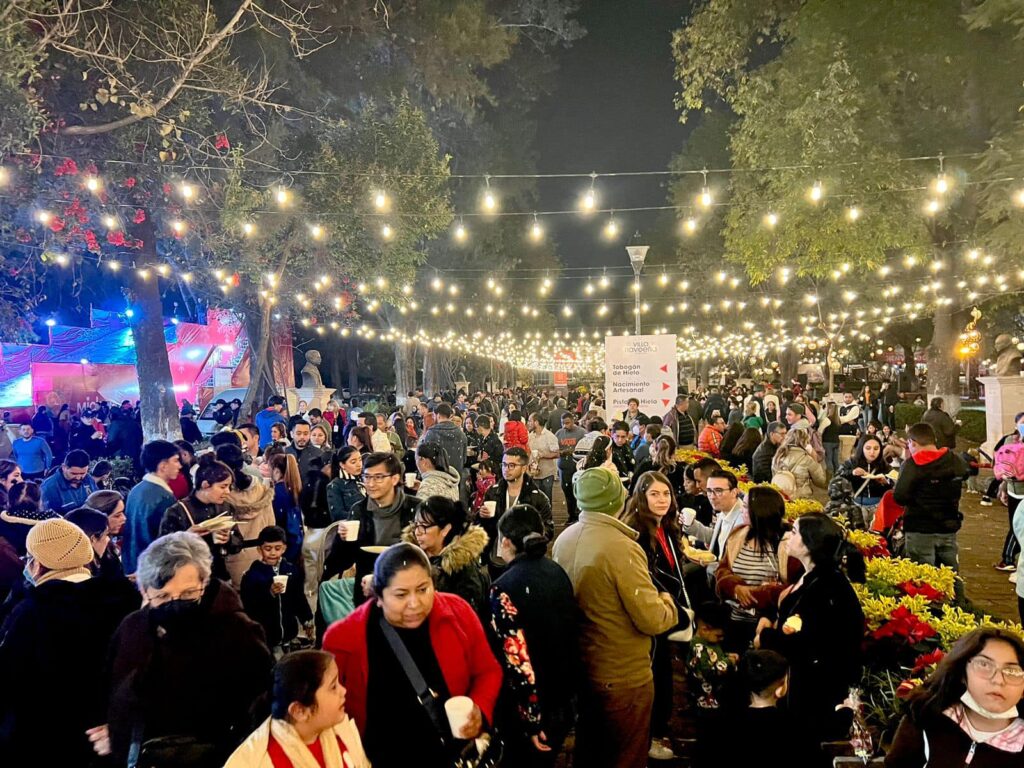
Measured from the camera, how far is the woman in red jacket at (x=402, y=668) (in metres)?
2.45

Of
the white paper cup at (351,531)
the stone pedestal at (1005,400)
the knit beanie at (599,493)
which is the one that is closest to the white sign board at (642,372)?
the stone pedestal at (1005,400)

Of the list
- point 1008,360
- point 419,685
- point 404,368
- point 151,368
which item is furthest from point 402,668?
point 404,368

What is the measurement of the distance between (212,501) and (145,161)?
750 cm

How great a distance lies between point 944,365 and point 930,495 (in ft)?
58.2

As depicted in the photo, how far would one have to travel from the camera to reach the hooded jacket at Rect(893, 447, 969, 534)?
18.0 ft

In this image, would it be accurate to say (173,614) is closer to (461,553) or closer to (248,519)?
(461,553)

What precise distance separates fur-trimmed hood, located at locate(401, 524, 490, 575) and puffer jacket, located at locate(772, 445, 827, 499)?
445 cm

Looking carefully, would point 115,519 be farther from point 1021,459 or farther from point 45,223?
point 1021,459

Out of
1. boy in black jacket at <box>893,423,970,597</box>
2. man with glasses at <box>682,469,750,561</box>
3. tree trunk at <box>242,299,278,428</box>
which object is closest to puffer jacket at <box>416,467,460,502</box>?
man with glasses at <box>682,469,750,561</box>

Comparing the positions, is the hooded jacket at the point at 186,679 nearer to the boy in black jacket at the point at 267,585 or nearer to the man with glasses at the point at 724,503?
the boy in black jacket at the point at 267,585

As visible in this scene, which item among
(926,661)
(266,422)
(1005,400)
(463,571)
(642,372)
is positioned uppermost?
(642,372)

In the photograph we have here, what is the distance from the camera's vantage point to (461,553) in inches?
133

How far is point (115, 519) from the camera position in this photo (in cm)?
475

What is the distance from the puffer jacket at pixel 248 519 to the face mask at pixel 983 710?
3.97 m
